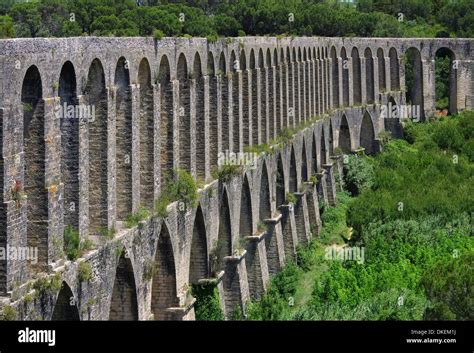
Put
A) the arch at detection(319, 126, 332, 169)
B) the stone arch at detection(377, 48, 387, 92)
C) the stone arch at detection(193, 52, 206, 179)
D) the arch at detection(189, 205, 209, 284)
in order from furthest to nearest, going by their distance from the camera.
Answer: the stone arch at detection(377, 48, 387, 92) < the arch at detection(319, 126, 332, 169) < the stone arch at detection(193, 52, 206, 179) < the arch at detection(189, 205, 209, 284)

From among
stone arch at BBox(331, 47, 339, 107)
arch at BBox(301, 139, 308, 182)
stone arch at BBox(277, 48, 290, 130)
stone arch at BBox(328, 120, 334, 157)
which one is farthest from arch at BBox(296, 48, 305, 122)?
stone arch at BBox(331, 47, 339, 107)

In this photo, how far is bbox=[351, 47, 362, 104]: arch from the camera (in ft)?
212

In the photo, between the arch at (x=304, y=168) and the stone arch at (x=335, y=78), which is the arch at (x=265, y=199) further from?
the stone arch at (x=335, y=78)

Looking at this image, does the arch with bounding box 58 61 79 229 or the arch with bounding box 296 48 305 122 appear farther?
the arch with bounding box 296 48 305 122

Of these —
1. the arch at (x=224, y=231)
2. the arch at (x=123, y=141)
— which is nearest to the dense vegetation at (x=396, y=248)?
the arch at (x=224, y=231)

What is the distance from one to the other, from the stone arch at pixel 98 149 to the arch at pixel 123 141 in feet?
4.55

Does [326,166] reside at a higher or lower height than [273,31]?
lower

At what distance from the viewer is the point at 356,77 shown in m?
65.2

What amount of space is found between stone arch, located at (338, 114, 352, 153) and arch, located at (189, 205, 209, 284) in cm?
3021

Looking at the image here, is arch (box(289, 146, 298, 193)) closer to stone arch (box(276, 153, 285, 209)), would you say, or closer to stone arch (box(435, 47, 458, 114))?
stone arch (box(276, 153, 285, 209))
